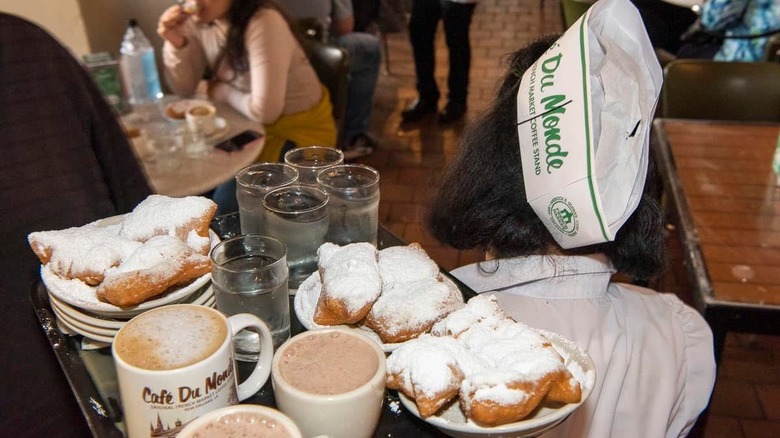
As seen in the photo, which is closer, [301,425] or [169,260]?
[301,425]

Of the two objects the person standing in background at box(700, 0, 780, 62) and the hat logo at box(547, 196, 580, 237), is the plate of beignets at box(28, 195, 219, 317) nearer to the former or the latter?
the hat logo at box(547, 196, 580, 237)

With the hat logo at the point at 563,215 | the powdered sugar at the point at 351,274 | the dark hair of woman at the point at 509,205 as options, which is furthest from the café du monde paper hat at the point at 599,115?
the powdered sugar at the point at 351,274

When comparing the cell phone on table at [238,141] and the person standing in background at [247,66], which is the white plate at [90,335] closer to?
the cell phone on table at [238,141]

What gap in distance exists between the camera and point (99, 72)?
233 centimetres

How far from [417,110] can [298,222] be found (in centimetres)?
336

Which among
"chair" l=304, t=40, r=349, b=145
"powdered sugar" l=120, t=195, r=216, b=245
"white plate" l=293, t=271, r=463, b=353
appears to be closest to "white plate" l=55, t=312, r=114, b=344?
"powdered sugar" l=120, t=195, r=216, b=245

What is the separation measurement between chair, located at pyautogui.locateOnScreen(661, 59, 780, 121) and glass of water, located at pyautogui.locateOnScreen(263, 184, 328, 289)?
186 cm

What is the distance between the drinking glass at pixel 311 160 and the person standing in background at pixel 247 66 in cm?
126

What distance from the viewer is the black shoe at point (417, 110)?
4.30 metres

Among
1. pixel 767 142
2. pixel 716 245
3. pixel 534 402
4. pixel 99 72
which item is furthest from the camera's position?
pixel 99 72

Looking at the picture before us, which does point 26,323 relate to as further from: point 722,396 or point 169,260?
point 722,396

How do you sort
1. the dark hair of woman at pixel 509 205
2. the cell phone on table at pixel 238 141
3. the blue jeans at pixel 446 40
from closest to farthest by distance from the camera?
the dark hair of woman at pixel 509 205
the cell phone on table at pixel 238 141
the blue jeans at pixel 446 40

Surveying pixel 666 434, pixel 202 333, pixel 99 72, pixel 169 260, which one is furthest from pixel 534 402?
pixel 99 72

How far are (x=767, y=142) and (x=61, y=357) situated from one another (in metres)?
2.05
